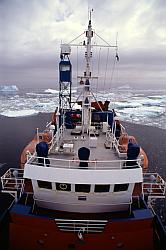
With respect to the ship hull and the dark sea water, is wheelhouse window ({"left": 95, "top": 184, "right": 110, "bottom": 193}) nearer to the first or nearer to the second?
the ship hull

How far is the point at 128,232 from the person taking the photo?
697 cm

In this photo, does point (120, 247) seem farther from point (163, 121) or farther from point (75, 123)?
point (163, 121)

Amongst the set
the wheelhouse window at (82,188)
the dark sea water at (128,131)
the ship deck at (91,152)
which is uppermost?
the ship deck at (91,152)

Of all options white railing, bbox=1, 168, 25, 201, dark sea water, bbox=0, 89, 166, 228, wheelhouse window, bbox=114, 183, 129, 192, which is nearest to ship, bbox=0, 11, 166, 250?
wheelhouse window, bbox=114, 183, 129, 192

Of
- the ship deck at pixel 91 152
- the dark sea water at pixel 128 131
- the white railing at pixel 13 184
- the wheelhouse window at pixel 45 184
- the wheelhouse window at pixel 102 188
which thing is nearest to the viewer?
the wheelhouse window at pixel 102 188

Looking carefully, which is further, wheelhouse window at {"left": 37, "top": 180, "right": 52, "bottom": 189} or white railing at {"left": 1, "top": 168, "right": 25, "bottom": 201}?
white railing at {"left": 1, "top": 168, "right": 25, "bottom": 201}

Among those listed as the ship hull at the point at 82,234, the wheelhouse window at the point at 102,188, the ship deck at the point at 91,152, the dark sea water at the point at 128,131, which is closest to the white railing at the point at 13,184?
the ship deck at the point at 91,152

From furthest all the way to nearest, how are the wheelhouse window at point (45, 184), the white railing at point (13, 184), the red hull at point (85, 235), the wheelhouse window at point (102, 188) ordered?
1. the white railing at point (13, 184)
2. the wheelhouse window at point (45, 184)
3. the wheelhouse window at point (102, 188)
4. the red hull at point (85, 235)

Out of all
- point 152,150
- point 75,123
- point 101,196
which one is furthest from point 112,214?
point 152,150

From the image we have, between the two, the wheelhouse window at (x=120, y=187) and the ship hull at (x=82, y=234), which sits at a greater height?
the wheelhouse window at (x=120, y=187)

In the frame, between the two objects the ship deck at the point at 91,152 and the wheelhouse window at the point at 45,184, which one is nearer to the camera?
the wheelhouse window at the point at 45,184

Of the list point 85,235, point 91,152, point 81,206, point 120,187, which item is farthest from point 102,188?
point 91,152

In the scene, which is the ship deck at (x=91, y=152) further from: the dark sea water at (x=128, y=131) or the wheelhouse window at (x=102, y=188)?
the dark sea water at (x=128, y=131)

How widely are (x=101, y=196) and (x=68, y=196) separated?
3.35ft
